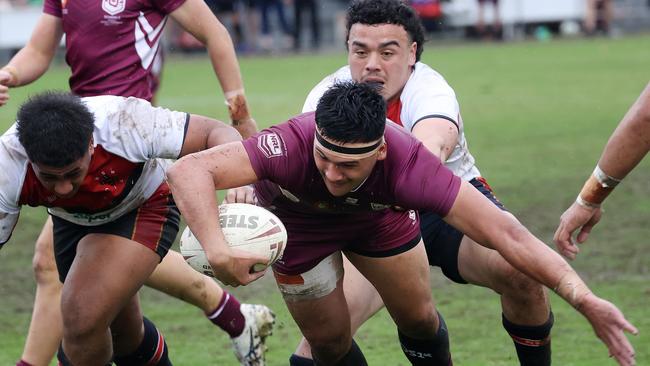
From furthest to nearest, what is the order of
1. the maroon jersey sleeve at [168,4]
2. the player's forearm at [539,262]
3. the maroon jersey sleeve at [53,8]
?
the maroon jersey sleeve at [53,8] < the maroon jersey sleeve at [168,4] < the player's forearm at [539,262]

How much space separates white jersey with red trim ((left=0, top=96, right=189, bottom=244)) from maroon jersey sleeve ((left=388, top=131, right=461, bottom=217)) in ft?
4.02

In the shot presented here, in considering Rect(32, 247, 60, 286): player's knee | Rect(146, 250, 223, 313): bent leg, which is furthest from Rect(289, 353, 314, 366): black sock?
Rect(32, 247, 60, 286): player's knee

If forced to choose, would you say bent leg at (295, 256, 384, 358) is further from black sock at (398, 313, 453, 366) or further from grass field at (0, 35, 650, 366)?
grass field at (0, 35, 650, 366)

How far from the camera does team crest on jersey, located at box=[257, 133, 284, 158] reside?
16.4ft

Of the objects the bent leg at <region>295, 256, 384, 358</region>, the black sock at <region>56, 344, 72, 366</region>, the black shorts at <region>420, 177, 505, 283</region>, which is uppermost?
the black shorts at <region>420, 177, 505, 283</region>

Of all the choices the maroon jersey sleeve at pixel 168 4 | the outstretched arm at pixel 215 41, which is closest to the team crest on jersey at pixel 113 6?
the maroon jersey sleeve at pixel 168 4

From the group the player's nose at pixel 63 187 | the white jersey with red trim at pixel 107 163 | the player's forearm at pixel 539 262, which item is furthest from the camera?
the white jersey with red trim at pixel 107 163

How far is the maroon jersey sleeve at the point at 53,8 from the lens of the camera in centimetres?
682

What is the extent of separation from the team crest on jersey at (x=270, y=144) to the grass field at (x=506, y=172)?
218cm

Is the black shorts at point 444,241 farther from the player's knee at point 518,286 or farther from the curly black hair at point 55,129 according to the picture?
the curly black hair at point 55,129

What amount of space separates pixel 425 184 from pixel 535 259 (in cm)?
55

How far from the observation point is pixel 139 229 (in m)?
5.81

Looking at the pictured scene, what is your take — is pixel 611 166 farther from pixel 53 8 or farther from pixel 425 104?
pixel 53 8

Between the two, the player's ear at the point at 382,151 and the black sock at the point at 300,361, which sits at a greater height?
the player's ear at the point at 382,151
